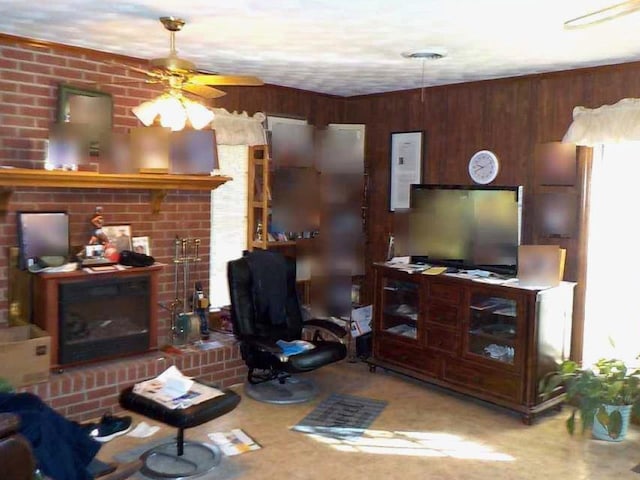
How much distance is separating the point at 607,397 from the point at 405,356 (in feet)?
4.74

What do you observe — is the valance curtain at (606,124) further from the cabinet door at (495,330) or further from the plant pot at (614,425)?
the plant pot at (614,425)

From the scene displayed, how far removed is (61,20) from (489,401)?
11.0 ft

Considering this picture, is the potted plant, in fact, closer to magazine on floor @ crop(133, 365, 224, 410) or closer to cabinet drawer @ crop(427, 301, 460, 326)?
cabinet drawer @ crop(427, 301, 460, 326)

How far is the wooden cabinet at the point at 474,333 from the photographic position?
13.3ft

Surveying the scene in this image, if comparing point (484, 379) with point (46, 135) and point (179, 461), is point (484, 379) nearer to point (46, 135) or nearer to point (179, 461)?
point (179, 461)

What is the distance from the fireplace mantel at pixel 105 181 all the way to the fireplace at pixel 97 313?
0.53m

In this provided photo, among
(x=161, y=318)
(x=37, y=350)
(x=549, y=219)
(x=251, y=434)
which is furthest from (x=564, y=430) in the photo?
(x=37, y=350)

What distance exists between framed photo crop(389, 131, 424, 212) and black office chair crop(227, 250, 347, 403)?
1250mm

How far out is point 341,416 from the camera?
4129 millimetres

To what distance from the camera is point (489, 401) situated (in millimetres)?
4258

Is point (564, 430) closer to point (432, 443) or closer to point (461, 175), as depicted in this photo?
point (432, 443)

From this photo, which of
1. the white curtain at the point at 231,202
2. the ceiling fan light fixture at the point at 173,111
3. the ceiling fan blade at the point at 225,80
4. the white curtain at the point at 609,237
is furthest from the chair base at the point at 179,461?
the white curtain at the point at 609,237

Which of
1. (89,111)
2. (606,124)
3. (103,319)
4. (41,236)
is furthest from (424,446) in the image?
(89,111)

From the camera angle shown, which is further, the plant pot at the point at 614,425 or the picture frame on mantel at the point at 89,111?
the picture frame on mantel at the point at 89,111
